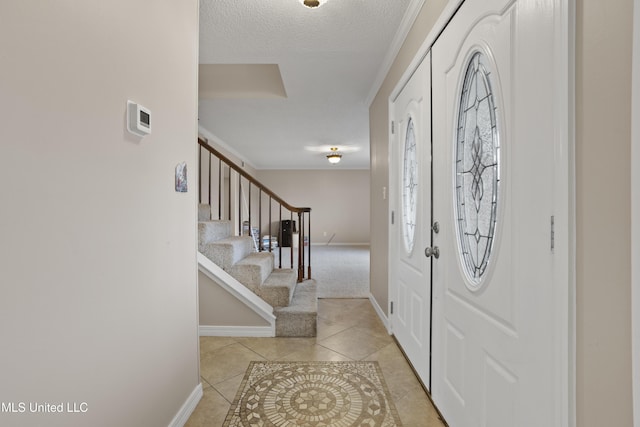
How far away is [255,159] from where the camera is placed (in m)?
8.14

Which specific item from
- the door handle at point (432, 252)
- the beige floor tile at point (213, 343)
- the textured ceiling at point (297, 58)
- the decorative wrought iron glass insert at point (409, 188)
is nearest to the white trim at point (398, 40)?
the textured ceiling at point (297, 58)

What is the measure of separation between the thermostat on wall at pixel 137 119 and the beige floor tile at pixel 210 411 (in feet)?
4.83

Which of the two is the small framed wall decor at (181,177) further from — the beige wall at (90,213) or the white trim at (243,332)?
the white trim at (243,332)

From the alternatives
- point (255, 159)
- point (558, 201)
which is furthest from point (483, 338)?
point (255, 159)

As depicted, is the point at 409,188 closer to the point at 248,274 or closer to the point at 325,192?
the point at 248,274

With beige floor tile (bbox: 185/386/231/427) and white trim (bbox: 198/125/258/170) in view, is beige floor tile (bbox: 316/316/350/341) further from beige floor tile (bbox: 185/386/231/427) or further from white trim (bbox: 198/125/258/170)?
white trim (bbox: 198/125/258/170)

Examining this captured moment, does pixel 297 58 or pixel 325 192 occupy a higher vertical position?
pixel 297 58

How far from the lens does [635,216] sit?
0.64 meters

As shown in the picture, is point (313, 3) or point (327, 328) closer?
point (313, 3)

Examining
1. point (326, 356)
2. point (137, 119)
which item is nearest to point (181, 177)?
point (137, 119)

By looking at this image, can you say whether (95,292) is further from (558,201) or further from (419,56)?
(419,56)

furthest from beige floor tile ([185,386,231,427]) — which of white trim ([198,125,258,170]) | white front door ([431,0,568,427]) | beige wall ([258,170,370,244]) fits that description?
beige wall ([258,170,370,244])

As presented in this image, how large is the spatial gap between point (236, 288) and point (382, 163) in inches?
72.7

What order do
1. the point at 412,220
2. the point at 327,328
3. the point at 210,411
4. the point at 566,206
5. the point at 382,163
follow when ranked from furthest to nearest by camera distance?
the point at 382,163 → the point at 327,328 → the point at 412,220 → the point at 210,411 → the point at 566,206
